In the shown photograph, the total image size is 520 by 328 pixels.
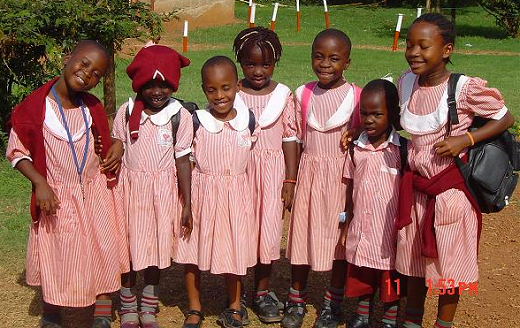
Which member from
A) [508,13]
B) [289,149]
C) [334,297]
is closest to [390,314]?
[334,297]

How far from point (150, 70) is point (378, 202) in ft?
4.39

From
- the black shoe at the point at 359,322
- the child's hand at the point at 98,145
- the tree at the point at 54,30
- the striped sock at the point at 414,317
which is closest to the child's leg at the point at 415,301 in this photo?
the striped sock at the point at 414,317

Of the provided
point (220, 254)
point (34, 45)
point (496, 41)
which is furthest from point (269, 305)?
point (496, 41)

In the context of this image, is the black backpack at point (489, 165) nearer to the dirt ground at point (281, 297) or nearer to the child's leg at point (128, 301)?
the dirt ground at point (281, 297)

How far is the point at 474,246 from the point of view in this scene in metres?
3.63

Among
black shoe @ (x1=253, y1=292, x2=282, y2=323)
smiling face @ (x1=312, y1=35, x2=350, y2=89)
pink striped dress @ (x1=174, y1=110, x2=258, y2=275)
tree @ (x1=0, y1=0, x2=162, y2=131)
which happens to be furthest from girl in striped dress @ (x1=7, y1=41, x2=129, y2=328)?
tree @ (x1=0, y1=0, x2=162, y2=131)

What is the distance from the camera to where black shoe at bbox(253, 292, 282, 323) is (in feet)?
13.8

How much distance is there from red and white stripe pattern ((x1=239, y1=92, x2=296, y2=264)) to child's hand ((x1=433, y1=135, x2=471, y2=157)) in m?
0.94

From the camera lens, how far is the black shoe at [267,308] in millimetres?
4191

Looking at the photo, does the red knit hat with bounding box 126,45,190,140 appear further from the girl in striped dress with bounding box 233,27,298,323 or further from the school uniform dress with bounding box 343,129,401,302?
the school uniform dress with bounding box 343,129,401,302

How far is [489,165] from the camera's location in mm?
3477

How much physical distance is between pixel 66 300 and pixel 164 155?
0.89m

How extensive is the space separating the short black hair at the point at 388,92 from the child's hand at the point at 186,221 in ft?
3.58
